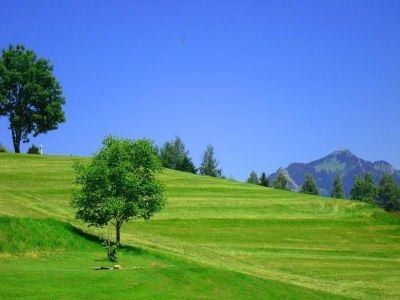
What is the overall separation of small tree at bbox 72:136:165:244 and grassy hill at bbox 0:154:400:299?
2319 mm

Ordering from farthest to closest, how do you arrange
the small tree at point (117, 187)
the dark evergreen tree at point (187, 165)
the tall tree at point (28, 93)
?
the dark evergreen tree at point (187, 165) → the tall tree at point (28, 93) → the small tree at point (117, 187)

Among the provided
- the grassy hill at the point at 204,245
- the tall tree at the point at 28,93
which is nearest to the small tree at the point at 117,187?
the grassy hill at the point at 204,245

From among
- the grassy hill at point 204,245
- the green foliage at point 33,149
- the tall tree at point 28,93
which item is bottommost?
the grassy hill at point 204,245

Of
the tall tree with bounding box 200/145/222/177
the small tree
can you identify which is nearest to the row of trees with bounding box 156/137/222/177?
the tall tree with bounding box 200/145/222/177

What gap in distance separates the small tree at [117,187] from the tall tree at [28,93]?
5615 cm

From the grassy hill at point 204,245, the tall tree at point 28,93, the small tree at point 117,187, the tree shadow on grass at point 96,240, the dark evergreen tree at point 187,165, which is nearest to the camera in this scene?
the grassy hill at point 204,245

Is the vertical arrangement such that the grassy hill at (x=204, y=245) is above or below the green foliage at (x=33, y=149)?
below

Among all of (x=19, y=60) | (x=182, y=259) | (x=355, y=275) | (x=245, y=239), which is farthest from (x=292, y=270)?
(x=19, y=60)

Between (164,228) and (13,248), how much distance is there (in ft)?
86.7

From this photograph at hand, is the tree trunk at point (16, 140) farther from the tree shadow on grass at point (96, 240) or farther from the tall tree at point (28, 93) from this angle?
the tree shadow on grass at point (96, 240)

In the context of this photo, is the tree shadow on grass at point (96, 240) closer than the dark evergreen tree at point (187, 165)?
Yes

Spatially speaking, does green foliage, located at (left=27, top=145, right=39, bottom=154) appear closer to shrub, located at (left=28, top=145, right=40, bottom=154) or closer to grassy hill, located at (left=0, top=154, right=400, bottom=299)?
Answer: shrub, located at (left=28, top=145, right=40, bottom=154)

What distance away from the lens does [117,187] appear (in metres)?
46.0

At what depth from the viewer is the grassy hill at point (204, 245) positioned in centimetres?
2861
